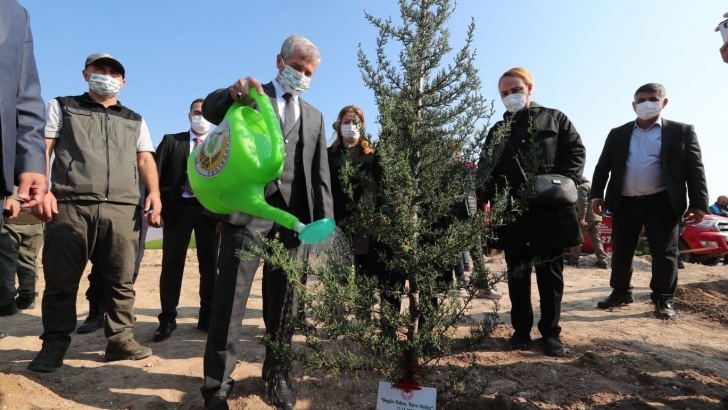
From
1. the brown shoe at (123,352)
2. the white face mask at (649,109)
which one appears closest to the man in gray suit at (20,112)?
the brown shoe at (123,352)

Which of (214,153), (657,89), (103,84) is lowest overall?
(214,153)

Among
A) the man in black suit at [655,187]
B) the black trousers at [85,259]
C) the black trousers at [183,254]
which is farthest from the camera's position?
the man in black suit at [655,187]

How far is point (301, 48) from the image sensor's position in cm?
275

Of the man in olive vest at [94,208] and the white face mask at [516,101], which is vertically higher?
the white face mask at [516,101]

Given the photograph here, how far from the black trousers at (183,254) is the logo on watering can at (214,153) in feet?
7.48

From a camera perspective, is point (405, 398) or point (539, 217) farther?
point (539, 217)

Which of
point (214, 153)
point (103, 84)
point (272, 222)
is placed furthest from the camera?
point (103, 84)

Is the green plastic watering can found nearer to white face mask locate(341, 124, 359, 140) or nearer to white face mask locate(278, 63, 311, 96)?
white face mask locate(278, 63, 311, 96)

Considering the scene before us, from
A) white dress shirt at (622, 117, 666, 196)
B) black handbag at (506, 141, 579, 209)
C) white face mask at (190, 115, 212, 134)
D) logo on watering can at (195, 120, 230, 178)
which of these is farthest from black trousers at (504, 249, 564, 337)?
white face mask at (190, 115, 212, 134)

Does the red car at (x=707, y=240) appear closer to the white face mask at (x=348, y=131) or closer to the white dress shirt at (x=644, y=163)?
the white dress shirt at (x=644, y=163)

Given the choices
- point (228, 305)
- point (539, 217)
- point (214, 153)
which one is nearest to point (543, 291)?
point (539, 217)

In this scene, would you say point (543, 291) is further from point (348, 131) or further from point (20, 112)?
point (20, 112)

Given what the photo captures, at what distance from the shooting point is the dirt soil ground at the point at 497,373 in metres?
2.88

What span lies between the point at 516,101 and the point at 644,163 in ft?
7.41
